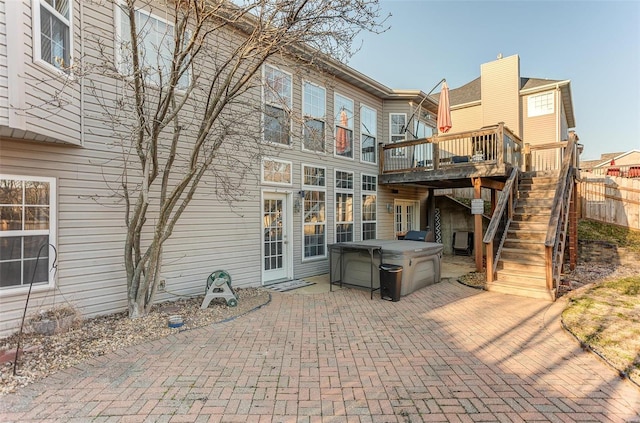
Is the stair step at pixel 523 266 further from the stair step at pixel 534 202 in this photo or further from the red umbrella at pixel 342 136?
the red umbrella at pixel 342 136

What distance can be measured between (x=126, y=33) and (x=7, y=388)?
528 centimetres

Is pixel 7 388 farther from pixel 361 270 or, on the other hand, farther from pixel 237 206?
pixel 361 270

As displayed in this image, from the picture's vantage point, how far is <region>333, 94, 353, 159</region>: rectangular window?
9352 mm

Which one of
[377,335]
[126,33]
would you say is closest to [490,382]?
[377,335]

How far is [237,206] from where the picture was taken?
6.83 meters

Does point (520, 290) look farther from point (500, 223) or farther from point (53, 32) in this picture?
point (53, 32)

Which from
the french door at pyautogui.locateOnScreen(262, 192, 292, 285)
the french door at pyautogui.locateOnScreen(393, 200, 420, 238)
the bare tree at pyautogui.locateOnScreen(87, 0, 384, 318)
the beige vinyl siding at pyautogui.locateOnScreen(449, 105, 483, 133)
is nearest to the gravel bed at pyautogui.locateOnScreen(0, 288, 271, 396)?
the bare tree at pyautogui.locateOnScreen(87, 0, 384, 318)

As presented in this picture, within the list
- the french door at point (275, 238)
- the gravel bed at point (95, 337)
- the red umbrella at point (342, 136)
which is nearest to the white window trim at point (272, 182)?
the french door at point (275, 238)

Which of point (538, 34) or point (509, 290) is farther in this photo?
point (538, 34)

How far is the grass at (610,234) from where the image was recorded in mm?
9891

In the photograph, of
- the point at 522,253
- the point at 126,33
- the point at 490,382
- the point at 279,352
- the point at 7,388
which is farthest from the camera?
the point at 522,253

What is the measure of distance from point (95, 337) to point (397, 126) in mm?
10628

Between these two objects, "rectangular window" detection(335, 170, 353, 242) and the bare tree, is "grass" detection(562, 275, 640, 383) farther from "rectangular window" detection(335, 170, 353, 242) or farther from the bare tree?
"rectangular window" detection(335, 170, 353, 242)

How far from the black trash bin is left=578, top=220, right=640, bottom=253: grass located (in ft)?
27.2
